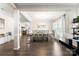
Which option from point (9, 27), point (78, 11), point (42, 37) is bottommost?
point (42, 37)

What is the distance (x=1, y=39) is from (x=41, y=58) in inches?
227

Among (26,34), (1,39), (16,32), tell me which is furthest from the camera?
(26,34)

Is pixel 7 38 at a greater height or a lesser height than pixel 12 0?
lesser

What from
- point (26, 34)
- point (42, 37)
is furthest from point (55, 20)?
point (26, 34)

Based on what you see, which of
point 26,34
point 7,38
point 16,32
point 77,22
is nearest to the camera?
point 77,22

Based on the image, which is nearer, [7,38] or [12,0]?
[12,0]

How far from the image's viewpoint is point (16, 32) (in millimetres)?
6648

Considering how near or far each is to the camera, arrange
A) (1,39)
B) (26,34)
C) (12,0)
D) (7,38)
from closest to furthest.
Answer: (12,0) < (1,39) < (7,38) < (26,34)

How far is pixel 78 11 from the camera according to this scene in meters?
6.27

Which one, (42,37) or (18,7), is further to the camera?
(42,37)

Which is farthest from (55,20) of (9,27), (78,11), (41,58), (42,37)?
(41,58)

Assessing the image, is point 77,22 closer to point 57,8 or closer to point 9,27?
point 57,8

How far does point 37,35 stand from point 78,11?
560 cm

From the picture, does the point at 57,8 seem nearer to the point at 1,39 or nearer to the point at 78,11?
the point at 78,11
